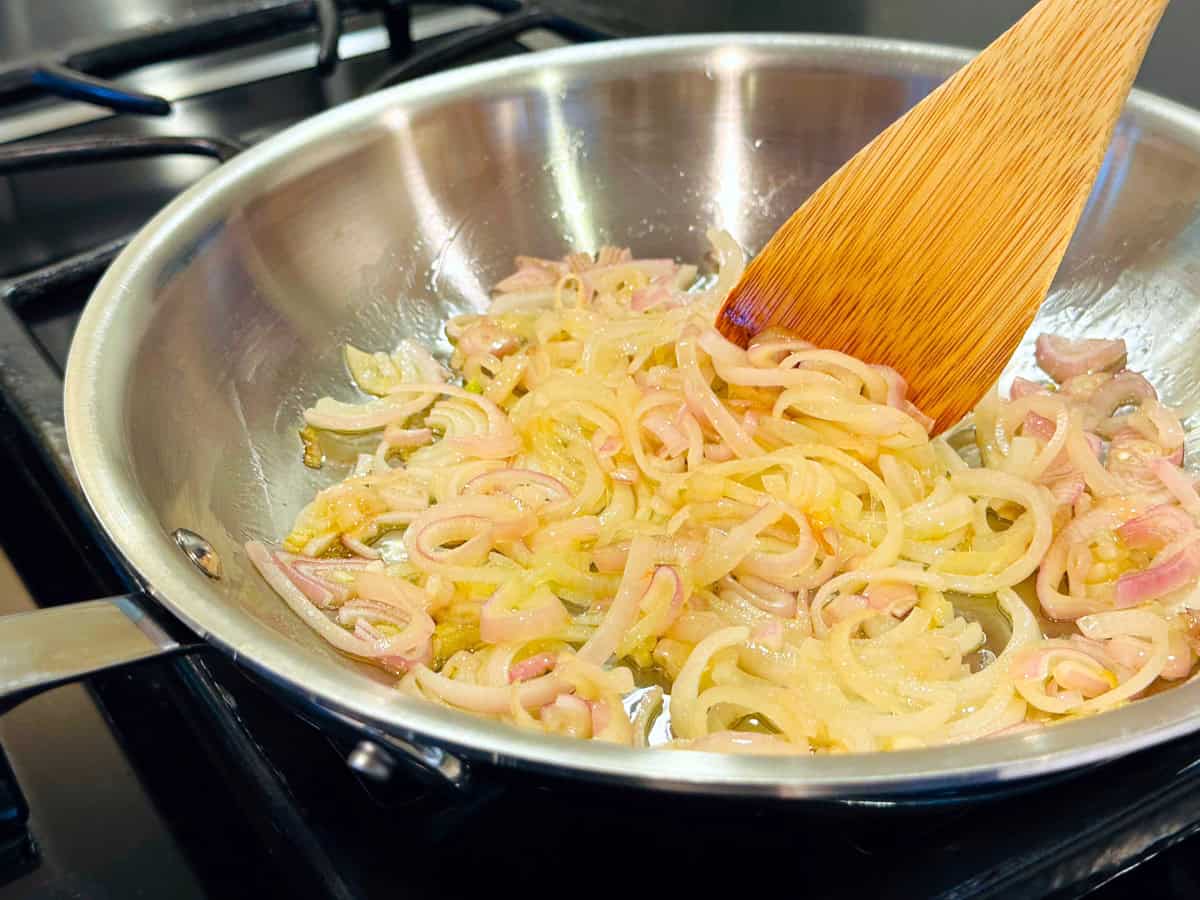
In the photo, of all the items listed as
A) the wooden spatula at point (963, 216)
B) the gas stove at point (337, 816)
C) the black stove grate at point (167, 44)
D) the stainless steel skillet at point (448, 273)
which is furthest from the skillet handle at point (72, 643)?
the black stove grate at point (167, 44)

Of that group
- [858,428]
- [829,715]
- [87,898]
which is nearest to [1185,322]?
[858,428]

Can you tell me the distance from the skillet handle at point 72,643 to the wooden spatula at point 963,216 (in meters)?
0.95

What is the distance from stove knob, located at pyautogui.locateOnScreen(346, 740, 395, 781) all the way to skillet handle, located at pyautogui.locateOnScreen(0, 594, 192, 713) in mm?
208

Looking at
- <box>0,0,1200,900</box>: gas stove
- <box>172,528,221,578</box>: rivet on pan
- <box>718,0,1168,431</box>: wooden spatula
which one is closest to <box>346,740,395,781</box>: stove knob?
<box>0,0,1200,900</box>: gas stove

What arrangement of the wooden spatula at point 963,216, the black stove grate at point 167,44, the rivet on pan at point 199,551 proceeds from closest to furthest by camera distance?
1. the rivet on pan at point 199,551
2. the wooden spatula at point 963,216
3. the black stove grate at point 167,44

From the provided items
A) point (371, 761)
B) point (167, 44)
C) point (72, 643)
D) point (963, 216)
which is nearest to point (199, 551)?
point (72, 643)

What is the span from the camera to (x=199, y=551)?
123 cm

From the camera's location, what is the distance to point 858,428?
4.75 feet

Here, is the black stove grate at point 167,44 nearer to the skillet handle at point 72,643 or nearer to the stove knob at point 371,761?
the skillet handle at point 72,643

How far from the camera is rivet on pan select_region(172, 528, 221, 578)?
1196mm

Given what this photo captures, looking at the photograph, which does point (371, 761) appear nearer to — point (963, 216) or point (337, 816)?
point (337, 816)

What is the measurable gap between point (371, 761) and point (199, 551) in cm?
49

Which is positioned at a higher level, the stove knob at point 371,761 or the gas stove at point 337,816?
the stove knob at point 371,761

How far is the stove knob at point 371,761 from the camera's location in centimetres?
85
